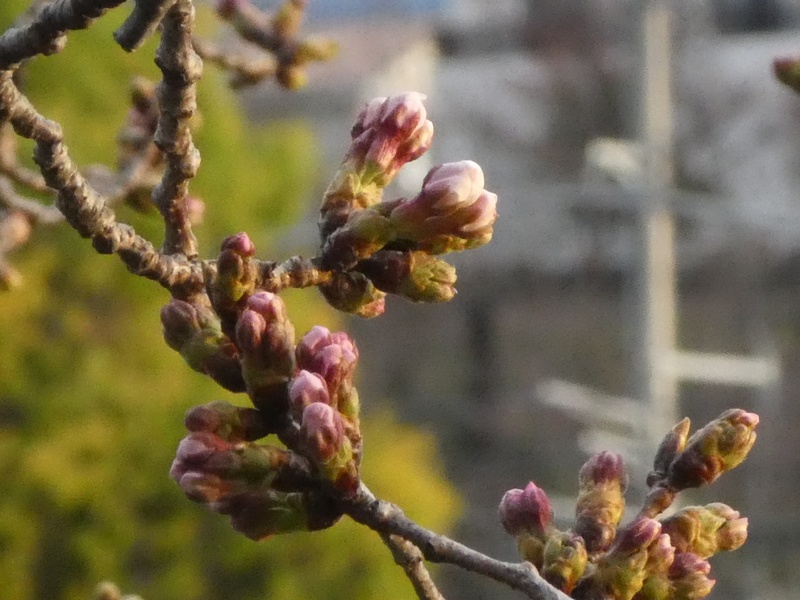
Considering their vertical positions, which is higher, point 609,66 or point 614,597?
point 609,66

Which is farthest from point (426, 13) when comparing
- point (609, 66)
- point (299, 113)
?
point (609, 66)

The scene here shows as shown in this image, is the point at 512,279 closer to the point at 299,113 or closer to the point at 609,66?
the point at 609,66

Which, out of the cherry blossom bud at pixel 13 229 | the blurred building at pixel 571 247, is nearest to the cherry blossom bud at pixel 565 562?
the cherry blossom bud at pixel 13 229

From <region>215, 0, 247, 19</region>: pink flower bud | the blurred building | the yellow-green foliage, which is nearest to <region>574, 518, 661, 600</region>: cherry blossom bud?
<region>215, 0, 247, 19</region>: pink flower bud

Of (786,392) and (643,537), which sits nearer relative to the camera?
(643,537)

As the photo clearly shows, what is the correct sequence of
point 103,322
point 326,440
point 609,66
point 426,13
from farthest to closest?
1. point 426,13
2. point 609,66
3. point 103,322
4. point 326,440

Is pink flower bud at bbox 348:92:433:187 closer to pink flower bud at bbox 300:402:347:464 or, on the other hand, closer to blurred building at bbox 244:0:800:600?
pink flower bud at bbox 300:402:347:464
